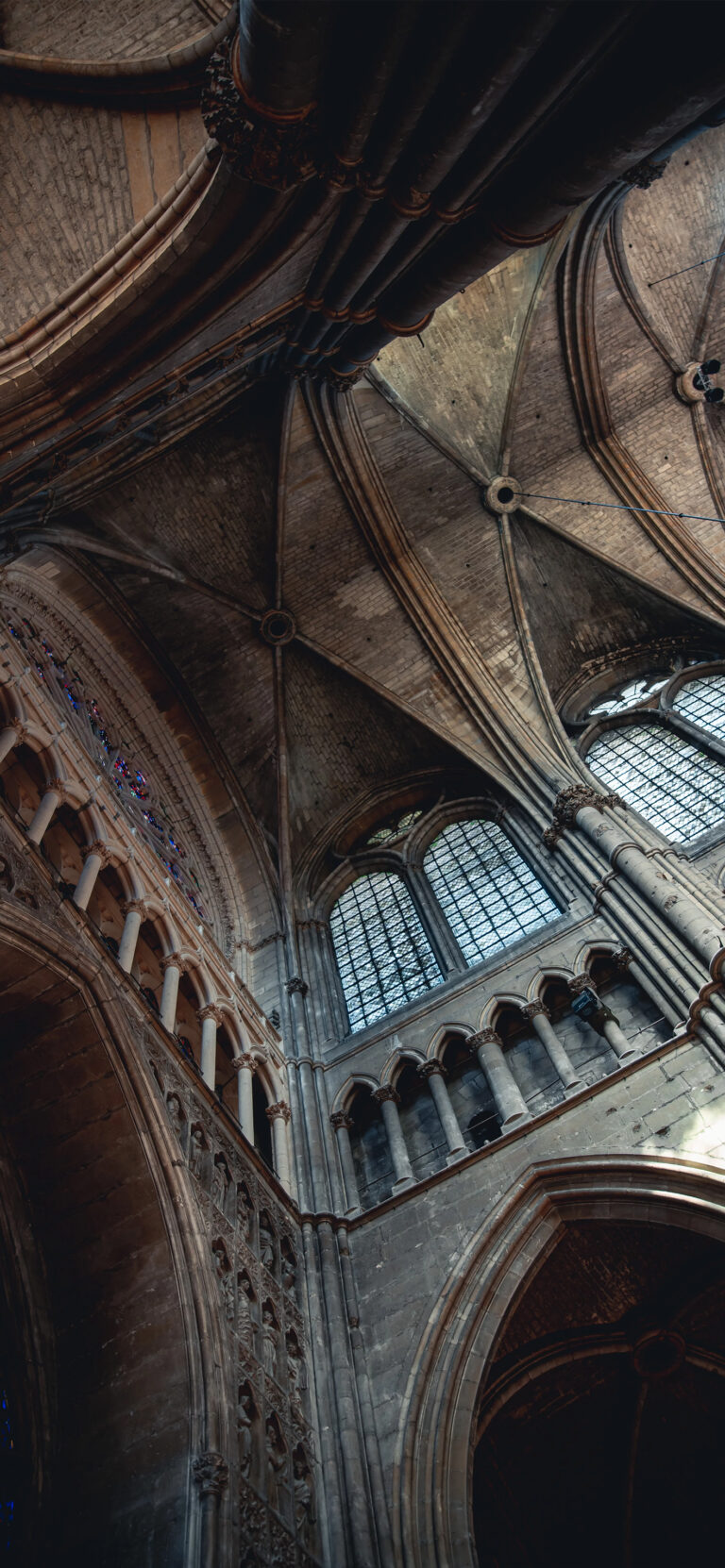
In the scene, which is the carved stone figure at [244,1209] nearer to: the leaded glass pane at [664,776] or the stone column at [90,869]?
the stone column at [90,869]

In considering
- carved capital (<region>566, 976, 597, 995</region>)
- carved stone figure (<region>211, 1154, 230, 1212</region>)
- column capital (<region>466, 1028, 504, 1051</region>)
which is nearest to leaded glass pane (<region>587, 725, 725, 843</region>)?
carved capital (<region>566, 976, 597, 995</region>)

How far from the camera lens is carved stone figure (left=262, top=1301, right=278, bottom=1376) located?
6.28 metres

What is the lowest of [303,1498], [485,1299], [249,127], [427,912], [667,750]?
[303,1498]

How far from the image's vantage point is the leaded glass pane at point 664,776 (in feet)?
36.9

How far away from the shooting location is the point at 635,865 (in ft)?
32.3

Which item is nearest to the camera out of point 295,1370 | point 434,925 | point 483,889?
point 295,1370

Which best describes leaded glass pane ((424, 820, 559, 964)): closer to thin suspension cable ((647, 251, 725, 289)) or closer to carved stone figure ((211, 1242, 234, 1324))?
carved stone figure ((211, 1242, 234, 1324))

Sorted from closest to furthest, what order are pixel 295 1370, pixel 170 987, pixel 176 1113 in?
pixel 295 1370, pixel 176 1113, pixel 170 987

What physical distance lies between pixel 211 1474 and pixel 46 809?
4196 mm

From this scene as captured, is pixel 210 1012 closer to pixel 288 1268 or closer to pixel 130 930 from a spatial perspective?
pixel 130 930

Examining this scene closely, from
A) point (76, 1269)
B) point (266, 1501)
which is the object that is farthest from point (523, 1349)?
point (76, 1269)

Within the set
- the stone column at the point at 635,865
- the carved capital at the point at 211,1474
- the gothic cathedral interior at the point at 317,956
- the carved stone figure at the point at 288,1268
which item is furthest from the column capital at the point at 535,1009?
the carved capital at the point at 211,1474

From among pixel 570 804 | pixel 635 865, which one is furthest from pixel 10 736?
pixel 570 804

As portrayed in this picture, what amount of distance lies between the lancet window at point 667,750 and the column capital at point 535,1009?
273cm
